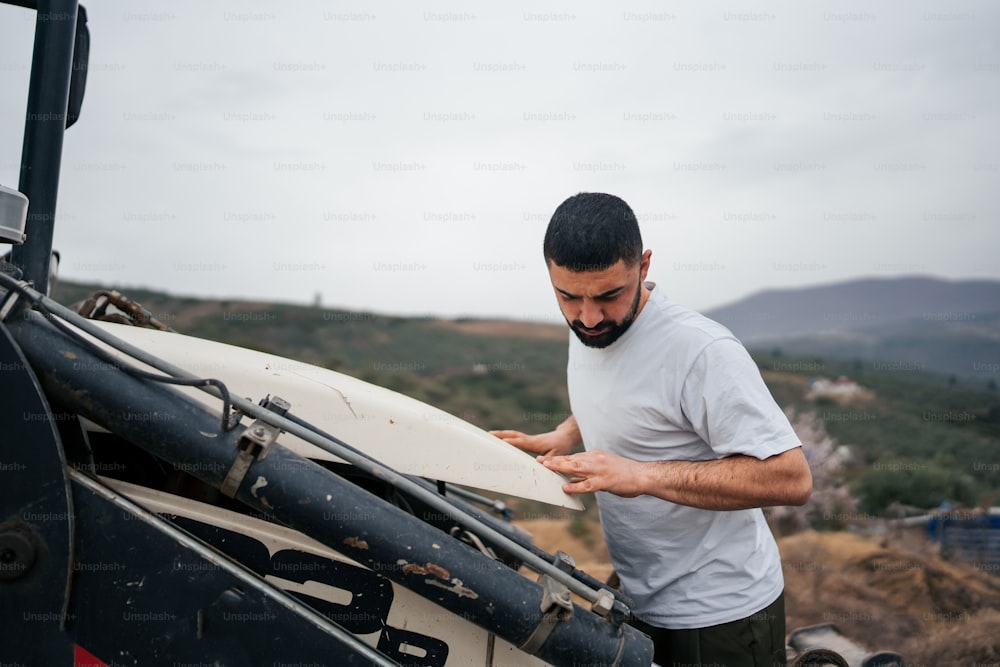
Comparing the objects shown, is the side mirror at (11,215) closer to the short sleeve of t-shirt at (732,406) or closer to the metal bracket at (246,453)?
A: the metal bracket at (246,453)

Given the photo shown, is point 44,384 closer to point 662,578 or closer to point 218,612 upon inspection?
point 218,612

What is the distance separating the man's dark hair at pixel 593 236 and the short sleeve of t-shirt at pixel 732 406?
0.39 metres

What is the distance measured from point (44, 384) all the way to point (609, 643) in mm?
1382

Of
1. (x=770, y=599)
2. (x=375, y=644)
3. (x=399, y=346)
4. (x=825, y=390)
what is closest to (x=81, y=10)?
(x=375, y=644)

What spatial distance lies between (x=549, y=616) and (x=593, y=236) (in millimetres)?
1093

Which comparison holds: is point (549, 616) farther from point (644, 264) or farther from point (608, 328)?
point (644, 264)

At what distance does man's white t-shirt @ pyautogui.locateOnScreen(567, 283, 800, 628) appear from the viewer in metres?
2.31

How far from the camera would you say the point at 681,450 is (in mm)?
2434

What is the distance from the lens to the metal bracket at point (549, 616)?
5.92 feet

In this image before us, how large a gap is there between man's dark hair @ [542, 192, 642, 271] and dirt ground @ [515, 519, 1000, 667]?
11.3 feet

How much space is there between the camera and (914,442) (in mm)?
19953

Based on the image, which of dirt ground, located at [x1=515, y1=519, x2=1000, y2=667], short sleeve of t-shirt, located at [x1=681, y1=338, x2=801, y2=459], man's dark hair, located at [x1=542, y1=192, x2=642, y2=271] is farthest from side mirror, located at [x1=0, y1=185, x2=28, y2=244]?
dirt ground, located at [x1=515, y1=519, x2=1000, y2=667]

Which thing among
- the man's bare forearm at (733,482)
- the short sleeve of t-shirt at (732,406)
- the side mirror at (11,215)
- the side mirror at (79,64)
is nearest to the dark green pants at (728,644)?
the man's bare forearm at (733,482)

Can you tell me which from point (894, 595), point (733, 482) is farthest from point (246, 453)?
point (894, 595)
